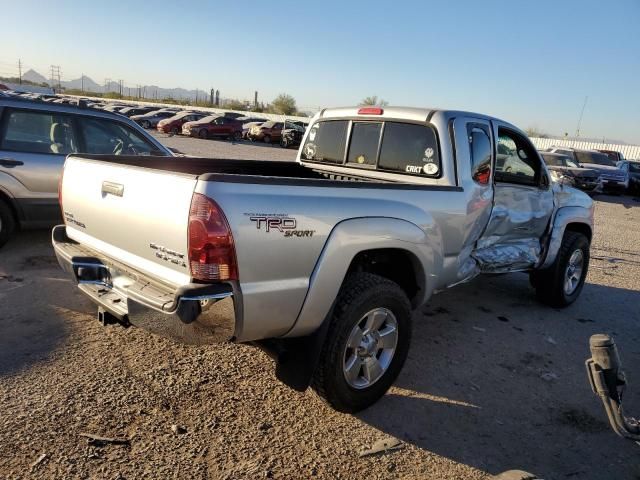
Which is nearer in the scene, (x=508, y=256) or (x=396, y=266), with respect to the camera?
(x=396, y=266)

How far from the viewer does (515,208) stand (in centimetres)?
478

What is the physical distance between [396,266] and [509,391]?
1248mm

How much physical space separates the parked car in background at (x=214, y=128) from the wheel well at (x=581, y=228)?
30057 mm

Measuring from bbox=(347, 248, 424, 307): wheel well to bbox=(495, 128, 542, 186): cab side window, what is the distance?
4.91 ft

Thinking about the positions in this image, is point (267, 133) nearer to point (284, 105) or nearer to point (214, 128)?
point (214, 128)

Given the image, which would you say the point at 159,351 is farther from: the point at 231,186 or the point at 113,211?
the point at 231,186

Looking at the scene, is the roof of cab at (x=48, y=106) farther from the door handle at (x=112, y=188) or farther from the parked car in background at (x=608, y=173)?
the parked car in background at (x=608, y=173)

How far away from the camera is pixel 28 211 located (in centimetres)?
579

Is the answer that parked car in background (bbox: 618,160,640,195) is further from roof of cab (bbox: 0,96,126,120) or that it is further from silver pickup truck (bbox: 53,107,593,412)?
roof of cab (bbox: 0,96,126,120)

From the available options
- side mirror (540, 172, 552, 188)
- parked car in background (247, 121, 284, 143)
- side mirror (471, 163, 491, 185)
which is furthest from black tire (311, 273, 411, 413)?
parked car in background (247, 121, 284, 143)

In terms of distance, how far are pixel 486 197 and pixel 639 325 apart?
104 inches

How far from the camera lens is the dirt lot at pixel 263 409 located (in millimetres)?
2674

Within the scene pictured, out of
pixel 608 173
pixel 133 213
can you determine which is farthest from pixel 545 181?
pixel 608 173

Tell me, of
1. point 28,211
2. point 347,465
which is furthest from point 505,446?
point 28,211
